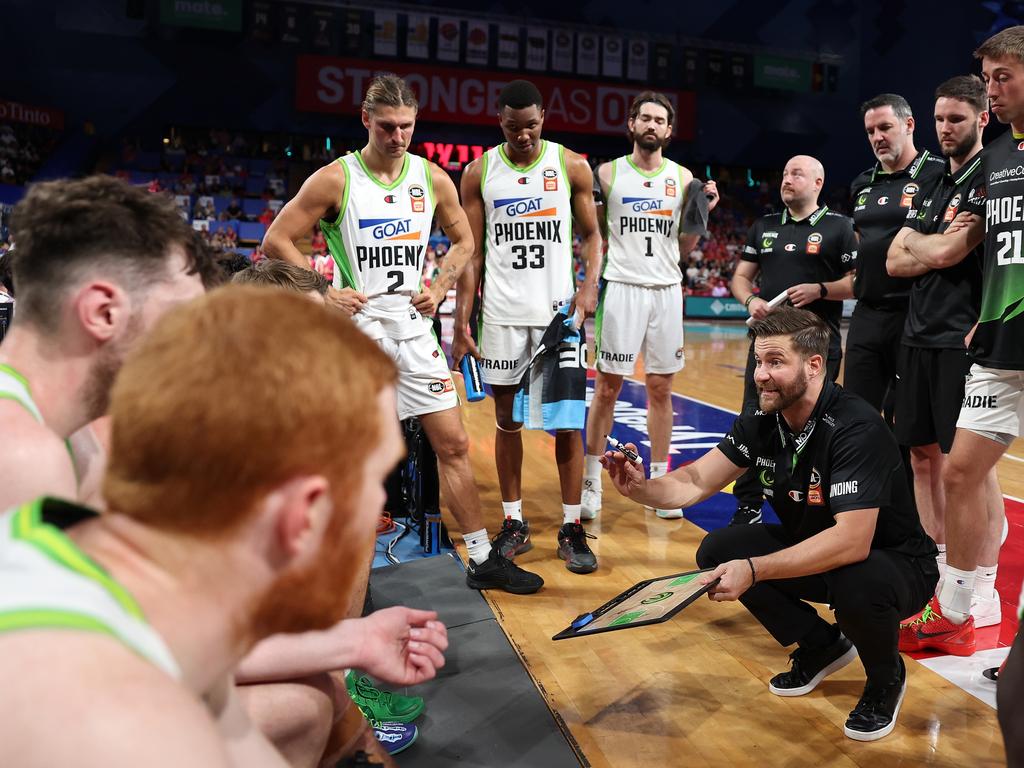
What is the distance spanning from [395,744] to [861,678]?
174 centimetres

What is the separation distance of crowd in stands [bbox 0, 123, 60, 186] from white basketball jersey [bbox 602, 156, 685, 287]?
18.2m

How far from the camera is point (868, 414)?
298cm

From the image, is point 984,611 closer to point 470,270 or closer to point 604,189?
point 470,270

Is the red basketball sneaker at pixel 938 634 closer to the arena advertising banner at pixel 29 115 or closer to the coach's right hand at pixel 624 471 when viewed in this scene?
the coach's right hand at pixel 624 471

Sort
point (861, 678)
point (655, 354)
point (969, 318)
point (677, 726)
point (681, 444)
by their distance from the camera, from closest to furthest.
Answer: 1. point (677, 726)
2. point (861, 678)
3. point (969, 318)
4. point (655, 354)
5. point (681, 444)

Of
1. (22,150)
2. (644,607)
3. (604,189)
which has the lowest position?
(644,607)

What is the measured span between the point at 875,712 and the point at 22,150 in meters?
21.8

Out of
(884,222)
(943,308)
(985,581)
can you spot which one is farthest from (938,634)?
(884,222)

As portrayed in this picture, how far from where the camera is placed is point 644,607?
7.85ft

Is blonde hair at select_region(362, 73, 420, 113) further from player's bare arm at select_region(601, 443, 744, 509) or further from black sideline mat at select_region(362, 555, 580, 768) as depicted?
black sideline mat at select_region(362, 555, 580, 768)

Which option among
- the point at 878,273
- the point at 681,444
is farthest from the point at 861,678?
the point at 681,444

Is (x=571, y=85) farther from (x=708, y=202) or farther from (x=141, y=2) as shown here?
(x=708, y=202)

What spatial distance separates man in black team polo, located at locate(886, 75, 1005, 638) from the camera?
3.53m

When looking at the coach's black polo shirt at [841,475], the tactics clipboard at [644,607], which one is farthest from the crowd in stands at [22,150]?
the tactics clipboard at [644,607]
